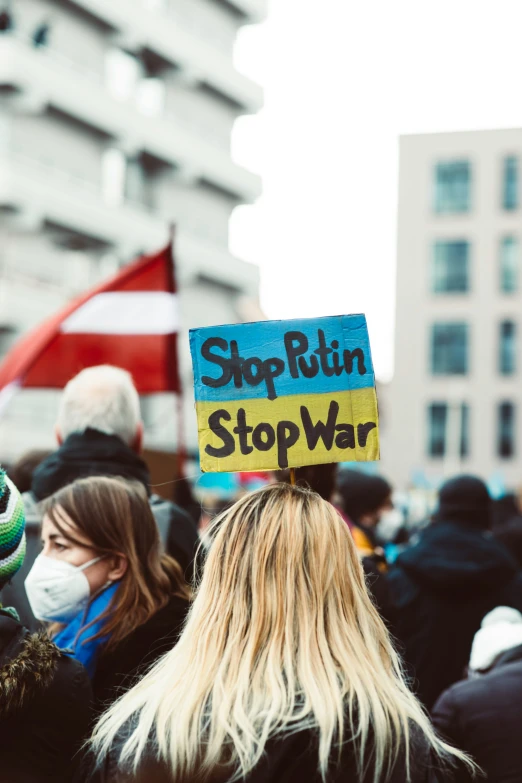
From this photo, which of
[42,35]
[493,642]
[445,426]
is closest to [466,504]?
[493,642]

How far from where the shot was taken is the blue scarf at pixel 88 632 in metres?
3.25

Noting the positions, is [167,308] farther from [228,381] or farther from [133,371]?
[228,381]

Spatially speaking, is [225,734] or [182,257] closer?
[225,734]

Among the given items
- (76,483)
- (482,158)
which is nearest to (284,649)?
(76,483)

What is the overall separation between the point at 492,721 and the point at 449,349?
50.1 metres

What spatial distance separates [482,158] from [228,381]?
52.0 m

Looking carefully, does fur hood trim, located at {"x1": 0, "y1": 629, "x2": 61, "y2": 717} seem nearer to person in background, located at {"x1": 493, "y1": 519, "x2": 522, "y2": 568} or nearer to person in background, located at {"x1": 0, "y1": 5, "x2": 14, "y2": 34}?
person in background, located at {"x1": 493, "y1": 519, "x2": 522, "y2": 568}

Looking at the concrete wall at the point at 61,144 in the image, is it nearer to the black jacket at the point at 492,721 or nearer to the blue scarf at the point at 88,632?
the blue scarf at the point at 88,632

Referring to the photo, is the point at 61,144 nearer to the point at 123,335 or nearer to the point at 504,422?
the point at 123,335

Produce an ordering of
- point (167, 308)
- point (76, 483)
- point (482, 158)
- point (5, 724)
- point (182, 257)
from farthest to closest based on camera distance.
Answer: point (482, 158) → point (182, 257) → point (167, 308) → point (76, 483) → point (5, 724)

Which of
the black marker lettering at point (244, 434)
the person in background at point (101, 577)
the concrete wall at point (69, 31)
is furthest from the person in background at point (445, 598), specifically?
the concrete wall at point (69, 31)

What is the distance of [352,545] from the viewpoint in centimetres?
233

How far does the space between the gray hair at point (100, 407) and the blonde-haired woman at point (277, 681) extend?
1921mm

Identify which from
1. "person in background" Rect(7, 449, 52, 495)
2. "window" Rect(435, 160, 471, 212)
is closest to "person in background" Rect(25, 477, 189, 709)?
"person in background" Rect(7, 449, 52, 495)
